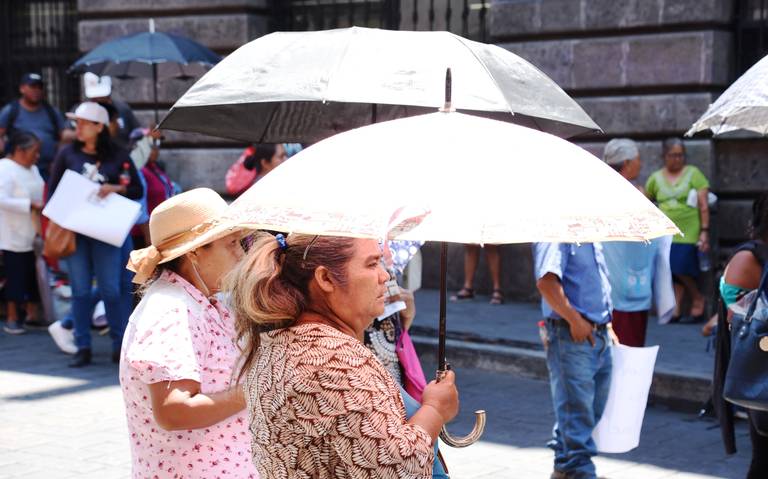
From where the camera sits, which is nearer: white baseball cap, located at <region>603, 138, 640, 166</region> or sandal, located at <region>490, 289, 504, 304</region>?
white baseball cap, located at <region>603, 138, 640, 166</region>

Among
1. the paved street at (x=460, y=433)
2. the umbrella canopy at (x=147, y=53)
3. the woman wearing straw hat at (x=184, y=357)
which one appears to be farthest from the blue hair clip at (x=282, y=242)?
the umbrella canopy at (x=147, y=53)

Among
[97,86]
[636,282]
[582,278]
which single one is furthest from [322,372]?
[97,86]

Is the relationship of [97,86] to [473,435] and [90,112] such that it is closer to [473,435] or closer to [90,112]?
[90,112]

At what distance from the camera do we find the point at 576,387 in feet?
17.9

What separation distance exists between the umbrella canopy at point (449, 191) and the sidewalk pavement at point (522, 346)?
17.2ft

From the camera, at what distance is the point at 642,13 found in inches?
396

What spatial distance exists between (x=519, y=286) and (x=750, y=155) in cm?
241

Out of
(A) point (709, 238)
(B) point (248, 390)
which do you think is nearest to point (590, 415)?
(B) point (248, 390)

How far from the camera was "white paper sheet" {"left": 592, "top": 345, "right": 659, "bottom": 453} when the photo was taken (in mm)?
5516

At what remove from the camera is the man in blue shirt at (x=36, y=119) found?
11.8 metres

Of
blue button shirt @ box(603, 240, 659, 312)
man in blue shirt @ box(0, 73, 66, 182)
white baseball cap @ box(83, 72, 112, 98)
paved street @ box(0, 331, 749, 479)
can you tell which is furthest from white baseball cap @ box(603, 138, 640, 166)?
man in blue shirt @ box(0, 73, 66, 182)

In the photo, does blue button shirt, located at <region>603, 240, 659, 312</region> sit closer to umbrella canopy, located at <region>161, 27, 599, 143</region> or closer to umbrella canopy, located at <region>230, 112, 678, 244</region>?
umbrella canopy, located at <region>161, 27, 599, 143</region>

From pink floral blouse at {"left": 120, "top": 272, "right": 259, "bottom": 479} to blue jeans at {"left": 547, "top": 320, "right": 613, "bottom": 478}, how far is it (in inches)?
102

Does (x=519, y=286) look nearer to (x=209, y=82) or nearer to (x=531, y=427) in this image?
(x=531, y=427)
